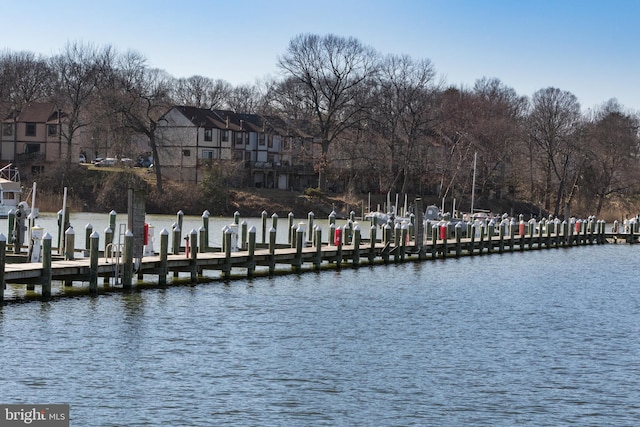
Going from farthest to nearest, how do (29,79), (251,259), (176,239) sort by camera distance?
(29,79) < (251,259) < (176,239)

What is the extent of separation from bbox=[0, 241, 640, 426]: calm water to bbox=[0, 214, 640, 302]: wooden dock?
1.04 metres

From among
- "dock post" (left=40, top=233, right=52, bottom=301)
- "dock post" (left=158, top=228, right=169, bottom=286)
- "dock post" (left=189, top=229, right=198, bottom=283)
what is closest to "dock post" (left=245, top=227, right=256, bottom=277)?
"dock post" (left=189, top=229, right=198, bottom=283)

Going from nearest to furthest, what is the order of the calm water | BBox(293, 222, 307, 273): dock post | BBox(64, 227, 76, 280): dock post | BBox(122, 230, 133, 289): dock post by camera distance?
the calm water, BBox(122, 230, 133, 289): dock post, BBox(64, 227, 76, 280): dock post, BBox(293, 222, 307, 273): dock post

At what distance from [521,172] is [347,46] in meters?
22.8

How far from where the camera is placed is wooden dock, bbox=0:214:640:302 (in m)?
34.8

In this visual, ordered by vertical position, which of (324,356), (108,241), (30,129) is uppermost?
(30,129)

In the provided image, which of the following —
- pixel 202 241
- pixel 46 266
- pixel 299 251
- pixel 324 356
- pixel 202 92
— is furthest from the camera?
pixel 202 92

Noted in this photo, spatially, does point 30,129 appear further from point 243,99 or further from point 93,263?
point 93,263

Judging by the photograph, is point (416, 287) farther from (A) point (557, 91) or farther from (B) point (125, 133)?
(A) point (557, 91)

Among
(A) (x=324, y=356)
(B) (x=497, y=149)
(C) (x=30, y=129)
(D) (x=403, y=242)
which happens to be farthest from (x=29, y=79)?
(A) (x=324, y=356)

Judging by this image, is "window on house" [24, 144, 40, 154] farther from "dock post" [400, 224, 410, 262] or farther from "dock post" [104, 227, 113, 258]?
"dock post" [104, 227, 113, 258]

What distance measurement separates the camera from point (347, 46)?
114 metres

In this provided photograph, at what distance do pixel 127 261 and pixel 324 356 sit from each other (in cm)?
1092

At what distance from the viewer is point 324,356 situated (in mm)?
28000
